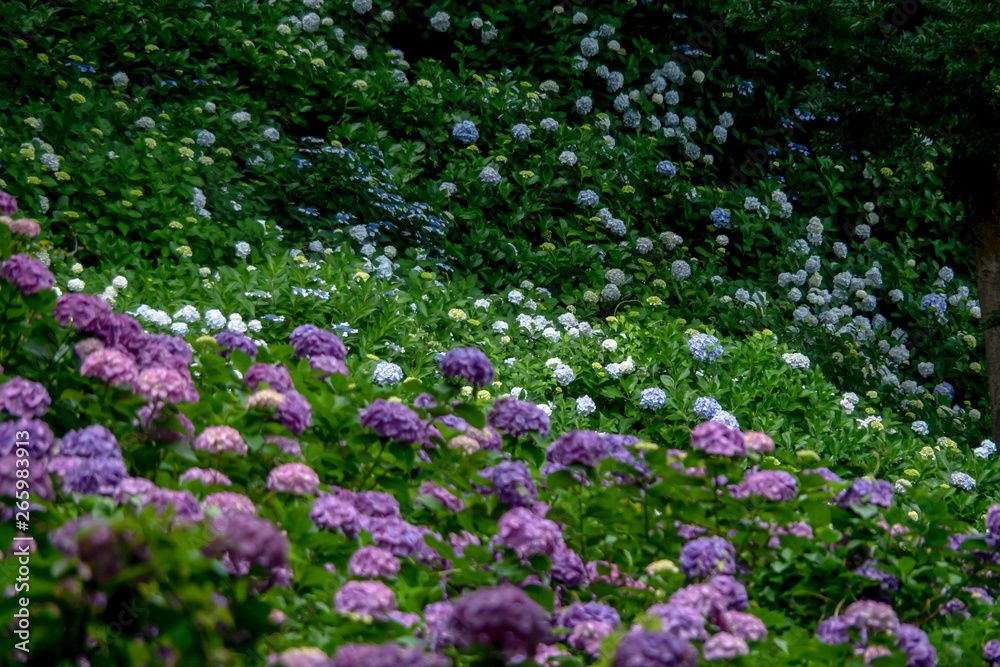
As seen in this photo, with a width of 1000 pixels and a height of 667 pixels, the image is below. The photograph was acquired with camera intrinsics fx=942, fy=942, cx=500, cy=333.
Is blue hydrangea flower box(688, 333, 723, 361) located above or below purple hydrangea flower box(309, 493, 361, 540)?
above

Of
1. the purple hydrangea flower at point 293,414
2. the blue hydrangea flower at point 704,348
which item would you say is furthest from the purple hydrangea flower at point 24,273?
the blue hydrangea flower at point 704,348

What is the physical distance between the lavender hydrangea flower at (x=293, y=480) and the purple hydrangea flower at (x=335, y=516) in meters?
0.04

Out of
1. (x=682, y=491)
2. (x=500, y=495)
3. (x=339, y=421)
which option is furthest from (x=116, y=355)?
(x=682, y=491)

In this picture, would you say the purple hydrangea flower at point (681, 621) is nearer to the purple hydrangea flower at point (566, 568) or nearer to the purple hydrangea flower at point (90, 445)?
the purple hydrangea flower at point (566, 568)

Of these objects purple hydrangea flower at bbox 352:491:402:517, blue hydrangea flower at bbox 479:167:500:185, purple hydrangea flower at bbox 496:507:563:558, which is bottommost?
purple hydrangea flower at bbox 352:491:402:517

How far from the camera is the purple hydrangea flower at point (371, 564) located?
5.55 ft

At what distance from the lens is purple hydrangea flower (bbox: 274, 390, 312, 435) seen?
1.98 m

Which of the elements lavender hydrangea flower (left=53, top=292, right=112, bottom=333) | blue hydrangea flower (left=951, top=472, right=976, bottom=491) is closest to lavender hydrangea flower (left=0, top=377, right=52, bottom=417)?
lavender hydrangea flower (left=53, top=292, right=112, bottom=333)

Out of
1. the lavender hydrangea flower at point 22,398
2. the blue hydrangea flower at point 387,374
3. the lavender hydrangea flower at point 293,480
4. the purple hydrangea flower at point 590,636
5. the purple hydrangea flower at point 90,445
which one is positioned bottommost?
the lavender hydrangea flower at point 22,398

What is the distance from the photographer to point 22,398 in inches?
69.0

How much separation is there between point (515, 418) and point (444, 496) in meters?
0.33

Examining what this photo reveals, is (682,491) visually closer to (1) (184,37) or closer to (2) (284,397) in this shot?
(2) (284,397)

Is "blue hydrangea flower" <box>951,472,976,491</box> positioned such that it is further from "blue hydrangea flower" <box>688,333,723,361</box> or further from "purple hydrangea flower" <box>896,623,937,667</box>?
"purple hydrangea flower" <box>896,623,937,667</box>

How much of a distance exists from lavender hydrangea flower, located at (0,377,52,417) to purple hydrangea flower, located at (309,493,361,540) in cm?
54
